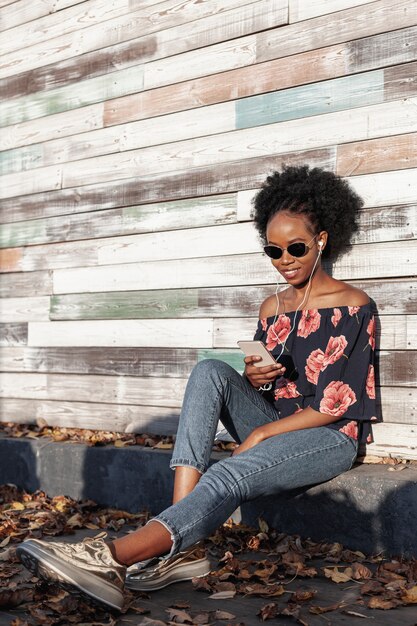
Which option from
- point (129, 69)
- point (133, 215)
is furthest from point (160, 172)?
point (129, 69)

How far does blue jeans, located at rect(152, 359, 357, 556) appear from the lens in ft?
11.8

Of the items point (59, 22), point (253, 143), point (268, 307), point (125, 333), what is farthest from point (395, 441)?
point (59, 22)

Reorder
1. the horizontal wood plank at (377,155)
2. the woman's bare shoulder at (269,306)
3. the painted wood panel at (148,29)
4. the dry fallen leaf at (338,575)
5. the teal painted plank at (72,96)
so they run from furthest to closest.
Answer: the teal painted plank at (72,96), the painted wood panel at (148,29), the woman's bare shoulder at (269,306), the horizontal wood plank at (377,155), the dry fallen leaf at (338,575)

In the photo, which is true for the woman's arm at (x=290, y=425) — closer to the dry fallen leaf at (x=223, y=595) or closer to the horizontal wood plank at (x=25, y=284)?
the dry fallen leaf at (x=223, y=595)

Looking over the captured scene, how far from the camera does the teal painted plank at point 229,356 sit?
17.2 ft

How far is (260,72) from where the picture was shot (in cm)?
522

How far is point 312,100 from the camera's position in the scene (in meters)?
4.97

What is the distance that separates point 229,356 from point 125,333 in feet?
2.81

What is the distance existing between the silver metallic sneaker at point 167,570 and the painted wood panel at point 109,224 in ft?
7.23

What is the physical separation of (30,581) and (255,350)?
4.71 ft

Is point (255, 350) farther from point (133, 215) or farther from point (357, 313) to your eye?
point (133, 215)

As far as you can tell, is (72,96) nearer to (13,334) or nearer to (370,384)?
(13,334)

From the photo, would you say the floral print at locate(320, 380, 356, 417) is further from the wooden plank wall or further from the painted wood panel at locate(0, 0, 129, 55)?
the painted wood panel at locate(0, 0, 129, 55)

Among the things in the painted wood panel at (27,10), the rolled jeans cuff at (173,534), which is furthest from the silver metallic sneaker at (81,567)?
the painted wood panel at (27,10)
